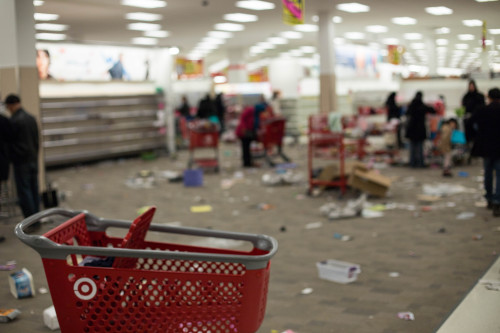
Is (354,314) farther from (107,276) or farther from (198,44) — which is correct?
(198,44)

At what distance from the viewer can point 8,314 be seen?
441 cm

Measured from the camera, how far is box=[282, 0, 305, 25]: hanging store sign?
735 cm

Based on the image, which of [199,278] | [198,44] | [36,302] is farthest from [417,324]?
[198,44]

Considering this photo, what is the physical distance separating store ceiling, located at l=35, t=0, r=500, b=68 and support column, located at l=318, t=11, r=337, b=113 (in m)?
0.42

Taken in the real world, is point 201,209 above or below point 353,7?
below

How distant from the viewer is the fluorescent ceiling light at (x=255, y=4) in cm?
1463

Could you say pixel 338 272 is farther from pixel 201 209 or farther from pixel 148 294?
pixel 201 209

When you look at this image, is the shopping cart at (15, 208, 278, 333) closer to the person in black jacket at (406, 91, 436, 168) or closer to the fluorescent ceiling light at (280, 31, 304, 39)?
the person in black jacket at (406, 91, 436, 168)

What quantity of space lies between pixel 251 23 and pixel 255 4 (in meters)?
4.01

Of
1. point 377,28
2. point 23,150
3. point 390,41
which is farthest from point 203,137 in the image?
point 390,41

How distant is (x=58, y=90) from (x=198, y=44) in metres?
12.2

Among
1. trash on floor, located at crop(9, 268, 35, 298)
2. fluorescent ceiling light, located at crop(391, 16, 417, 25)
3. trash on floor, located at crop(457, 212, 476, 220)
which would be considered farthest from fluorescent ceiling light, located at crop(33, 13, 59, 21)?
trash on floor, located at crop(457, 212, 476, 220)

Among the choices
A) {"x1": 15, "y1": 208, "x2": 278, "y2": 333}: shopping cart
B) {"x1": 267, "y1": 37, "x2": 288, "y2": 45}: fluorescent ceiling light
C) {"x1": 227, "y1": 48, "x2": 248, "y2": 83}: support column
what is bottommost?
{"x1": 15, "y1": 208, "x2": 278, "y2": 333}: shopping cart

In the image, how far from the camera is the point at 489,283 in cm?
481
